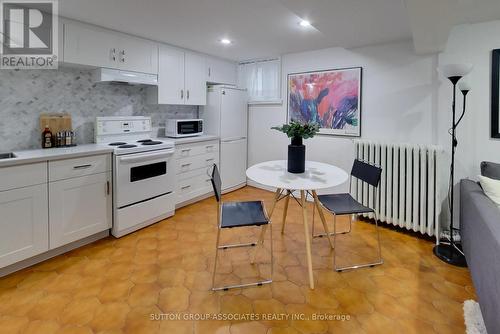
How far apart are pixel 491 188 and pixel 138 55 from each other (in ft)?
12.5

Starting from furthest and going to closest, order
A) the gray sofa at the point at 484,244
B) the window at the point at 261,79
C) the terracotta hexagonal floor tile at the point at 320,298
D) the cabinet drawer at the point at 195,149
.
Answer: the window at the point at 261,79 < the cabinet drawer at the point at 195,149 < the terracotta hexagonal floor tile at the point at 320,298 < the gray sofa at the point at 484,244

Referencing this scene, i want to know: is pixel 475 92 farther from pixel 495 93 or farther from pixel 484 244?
pixel 484 244

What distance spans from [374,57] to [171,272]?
10.8 ft

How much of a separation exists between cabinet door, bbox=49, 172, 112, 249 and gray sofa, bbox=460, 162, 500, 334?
3.10m

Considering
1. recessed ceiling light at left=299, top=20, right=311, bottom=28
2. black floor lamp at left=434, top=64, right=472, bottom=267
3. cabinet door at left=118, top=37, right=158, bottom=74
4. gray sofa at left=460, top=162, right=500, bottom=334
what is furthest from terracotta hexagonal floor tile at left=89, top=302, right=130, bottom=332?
recessed ceiling light at left=299, top=20, right=311, bottom=28

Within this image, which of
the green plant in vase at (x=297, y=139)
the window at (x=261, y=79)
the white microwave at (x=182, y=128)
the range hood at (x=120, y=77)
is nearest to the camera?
the green plant in vase at (x=297, y=139)

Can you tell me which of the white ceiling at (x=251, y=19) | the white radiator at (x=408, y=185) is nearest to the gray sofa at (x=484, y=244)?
the white radiator at (x=408, y=185)

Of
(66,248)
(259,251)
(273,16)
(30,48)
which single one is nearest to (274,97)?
(273,16)

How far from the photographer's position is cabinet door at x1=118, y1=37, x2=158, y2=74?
10.5 feet

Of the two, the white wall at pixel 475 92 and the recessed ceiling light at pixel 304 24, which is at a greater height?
the recessed ceiling light at pixel 304 24

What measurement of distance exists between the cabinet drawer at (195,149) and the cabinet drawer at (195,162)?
56 millimetres

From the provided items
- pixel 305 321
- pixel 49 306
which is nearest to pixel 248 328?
pixel 305 321

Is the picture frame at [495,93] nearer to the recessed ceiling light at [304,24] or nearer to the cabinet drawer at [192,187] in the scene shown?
the recessed ceiling light at [304,24]

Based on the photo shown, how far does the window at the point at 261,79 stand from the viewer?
447 centimetres
